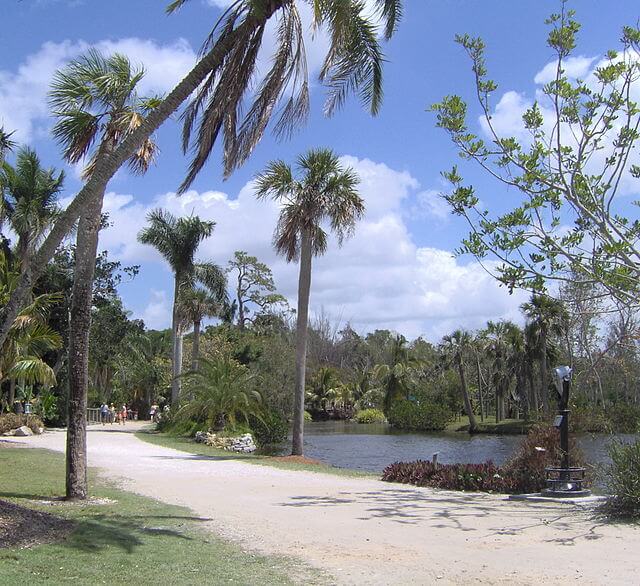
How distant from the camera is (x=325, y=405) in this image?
7231cm

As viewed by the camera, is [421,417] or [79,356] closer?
[79,356]

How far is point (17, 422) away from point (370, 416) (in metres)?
44.4

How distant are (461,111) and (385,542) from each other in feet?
26.7

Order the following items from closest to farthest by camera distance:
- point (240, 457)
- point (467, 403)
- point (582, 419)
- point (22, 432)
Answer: point (582, 419)
point (240, 457)
point (22, 432)
point (467, 403)

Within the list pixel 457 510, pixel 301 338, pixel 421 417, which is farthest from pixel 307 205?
pixel 421 417

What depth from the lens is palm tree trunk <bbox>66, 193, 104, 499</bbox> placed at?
11000 mm

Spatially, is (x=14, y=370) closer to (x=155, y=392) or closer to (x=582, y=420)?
(x=582, y=420)

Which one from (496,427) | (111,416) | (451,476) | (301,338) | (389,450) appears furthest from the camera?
(496,427)

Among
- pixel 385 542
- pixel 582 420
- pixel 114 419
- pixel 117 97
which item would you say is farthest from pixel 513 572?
pixel 114 419

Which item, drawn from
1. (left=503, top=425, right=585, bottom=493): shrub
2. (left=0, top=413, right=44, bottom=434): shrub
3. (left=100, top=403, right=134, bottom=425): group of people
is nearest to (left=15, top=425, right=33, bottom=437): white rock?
(left=0, top=413, right=44, bottom=434): shrub

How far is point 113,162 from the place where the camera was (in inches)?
342

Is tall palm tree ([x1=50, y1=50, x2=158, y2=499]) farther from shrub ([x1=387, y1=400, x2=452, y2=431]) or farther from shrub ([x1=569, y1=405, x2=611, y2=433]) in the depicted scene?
shrub ([x1=387, y1=400, x2=452, y2=431])

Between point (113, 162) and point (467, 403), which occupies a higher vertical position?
point (113, 162)

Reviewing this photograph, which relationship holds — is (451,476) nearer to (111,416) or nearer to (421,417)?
(111,416)
